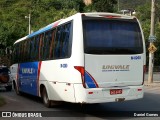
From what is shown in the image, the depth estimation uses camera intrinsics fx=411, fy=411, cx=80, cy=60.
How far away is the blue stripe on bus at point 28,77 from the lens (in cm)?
1647

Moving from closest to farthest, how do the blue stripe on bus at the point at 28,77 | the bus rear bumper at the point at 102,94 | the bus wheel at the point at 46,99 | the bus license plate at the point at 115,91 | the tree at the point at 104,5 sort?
the bus rear bumper at the point at 102,94 → the bus license plate at the point at 115,91 → the bus wheel at the point at 46,99 → the blue stripe on bus at the point at 28,77 → the tree at the point at 104,5

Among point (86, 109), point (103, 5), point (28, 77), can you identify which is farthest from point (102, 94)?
point (103, 5)

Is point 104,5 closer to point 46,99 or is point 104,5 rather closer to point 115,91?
point 46,99

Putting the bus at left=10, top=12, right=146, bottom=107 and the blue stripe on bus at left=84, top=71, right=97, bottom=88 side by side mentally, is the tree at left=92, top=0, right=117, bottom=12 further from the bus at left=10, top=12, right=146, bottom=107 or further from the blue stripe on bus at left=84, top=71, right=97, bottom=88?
the blue stripe on bus at left=84, top=71, right=97, bottom=88

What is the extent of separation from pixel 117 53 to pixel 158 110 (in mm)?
2718

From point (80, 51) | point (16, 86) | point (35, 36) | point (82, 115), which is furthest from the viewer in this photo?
point (16, 86)

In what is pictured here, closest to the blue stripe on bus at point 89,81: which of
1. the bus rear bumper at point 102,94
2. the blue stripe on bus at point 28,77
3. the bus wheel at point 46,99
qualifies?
the bus rear bumper at point 102,94

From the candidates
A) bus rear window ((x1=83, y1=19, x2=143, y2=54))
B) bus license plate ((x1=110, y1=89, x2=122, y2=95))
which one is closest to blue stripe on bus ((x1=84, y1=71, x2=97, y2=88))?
bus license plate ((x1=110, y1=89, x2=122, y2=95))

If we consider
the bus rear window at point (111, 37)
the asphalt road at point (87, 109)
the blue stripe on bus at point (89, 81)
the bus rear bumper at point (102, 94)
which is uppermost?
the bus rear window at point (111, 37)

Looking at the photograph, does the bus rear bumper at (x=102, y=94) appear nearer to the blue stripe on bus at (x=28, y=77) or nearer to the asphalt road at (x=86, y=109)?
the asphalt road at (x=86, y=109)

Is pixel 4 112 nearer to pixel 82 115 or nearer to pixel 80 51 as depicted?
pixel 82 115

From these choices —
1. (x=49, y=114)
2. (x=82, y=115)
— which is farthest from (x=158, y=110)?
(x=49, y=114)

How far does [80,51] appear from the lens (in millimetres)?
11820

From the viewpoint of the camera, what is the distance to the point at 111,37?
40.4 ft
